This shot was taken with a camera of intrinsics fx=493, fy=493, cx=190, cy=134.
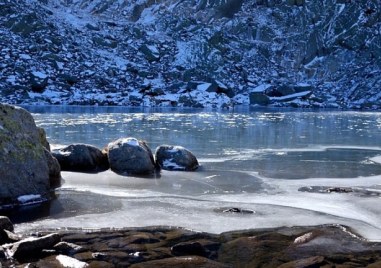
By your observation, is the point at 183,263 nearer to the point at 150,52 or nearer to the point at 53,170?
the point at 53,170

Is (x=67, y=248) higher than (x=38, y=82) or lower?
lower

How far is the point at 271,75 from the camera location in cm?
11231

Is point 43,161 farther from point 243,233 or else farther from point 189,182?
point 243,233

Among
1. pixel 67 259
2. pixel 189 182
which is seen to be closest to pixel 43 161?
pixel 189 182

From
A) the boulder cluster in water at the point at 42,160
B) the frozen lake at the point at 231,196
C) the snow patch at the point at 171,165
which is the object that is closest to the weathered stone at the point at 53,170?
the boulder cluster in water at the point at 42,160

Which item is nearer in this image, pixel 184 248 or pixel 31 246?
pixel 31 246

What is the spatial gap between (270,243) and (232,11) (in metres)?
130

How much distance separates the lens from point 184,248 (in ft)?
22.0

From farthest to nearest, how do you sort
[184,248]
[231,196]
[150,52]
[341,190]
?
1. [150,52]
2. [341,190]
3. [231,196]
4. [184,248]

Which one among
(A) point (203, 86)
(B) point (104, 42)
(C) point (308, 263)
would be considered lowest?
(C) point (308, 263)

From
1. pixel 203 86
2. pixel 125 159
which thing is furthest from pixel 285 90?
pixel 125 159

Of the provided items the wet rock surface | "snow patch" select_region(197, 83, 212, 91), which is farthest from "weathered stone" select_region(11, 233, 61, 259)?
"snow patch" select_region(197, 83, 212, 91)

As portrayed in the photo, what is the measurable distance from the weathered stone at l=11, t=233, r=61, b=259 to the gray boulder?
7.23m

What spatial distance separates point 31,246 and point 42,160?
14.1ft
